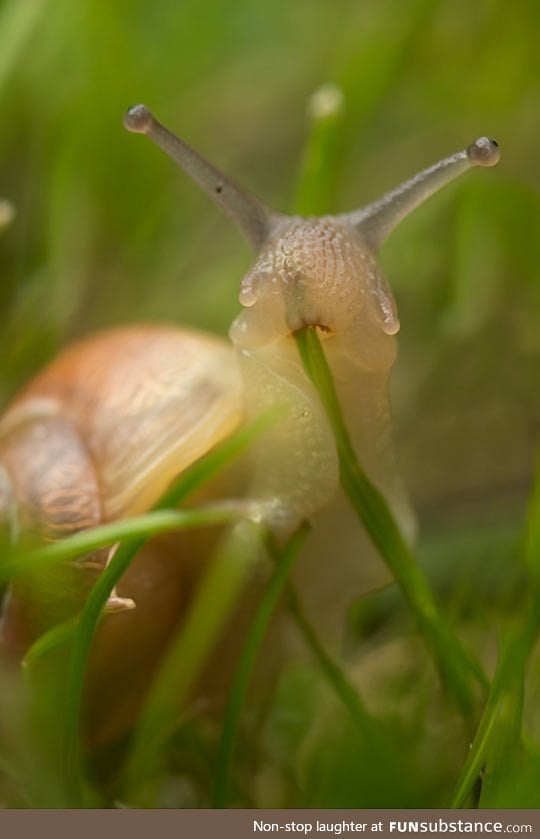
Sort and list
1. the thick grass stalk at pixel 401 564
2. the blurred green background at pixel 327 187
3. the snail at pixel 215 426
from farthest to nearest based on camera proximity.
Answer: the blurred green background at pixel 327 187
the snail at pixel 215 426
the thick grass stalk at pixel 401 564

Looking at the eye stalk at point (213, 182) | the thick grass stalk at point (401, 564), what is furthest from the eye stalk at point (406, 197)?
the thick grass stalk at point (401, 564)

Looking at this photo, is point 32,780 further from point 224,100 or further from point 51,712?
point 224,100

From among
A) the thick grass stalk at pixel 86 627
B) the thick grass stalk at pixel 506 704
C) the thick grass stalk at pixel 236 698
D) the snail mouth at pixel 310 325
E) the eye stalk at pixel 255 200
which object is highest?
the eye stalk at pixel 255 200

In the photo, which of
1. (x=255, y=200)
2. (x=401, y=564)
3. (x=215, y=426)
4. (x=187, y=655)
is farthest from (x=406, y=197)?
(x=187, y=655)

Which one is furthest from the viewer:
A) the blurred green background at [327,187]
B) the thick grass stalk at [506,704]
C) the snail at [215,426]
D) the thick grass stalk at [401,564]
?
the blurred green background at [327,187]

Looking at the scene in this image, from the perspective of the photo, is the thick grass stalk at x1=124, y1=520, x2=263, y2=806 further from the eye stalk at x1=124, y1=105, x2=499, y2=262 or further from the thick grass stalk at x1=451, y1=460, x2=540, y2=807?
the eye stalk at x1=124, y1=105, x2=499, y2=262

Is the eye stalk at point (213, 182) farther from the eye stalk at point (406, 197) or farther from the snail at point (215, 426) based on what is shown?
the eye stalk at point (406, 197)
